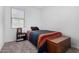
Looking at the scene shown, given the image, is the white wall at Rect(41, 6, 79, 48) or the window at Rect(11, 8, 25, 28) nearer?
the white wall at Rect(41, 6, 79, 48)

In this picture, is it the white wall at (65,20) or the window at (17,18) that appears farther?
the window at (17,18)

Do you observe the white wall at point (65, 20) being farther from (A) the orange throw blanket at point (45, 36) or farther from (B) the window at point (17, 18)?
(B) the window at point (17, 18)

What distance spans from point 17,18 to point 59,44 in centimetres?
119

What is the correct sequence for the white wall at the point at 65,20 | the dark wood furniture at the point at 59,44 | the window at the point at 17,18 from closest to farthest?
the dark wood furniture at the point at 59,44 < the white wall at the point at 65,20 < the window at the point at 17,18

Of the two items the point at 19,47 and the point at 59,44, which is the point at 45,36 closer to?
the point at 59,44

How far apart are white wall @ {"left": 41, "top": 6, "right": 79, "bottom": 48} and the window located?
1.79 feet

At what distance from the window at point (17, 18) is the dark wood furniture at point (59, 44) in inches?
32.6

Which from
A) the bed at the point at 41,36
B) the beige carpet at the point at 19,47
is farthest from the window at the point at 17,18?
the beige carpet at the point at 19,47

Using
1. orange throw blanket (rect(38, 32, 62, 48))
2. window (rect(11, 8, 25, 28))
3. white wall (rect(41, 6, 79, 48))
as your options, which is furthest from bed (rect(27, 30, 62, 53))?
window (rect(11, 8, 25, 28))

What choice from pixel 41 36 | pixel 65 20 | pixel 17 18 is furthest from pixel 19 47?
pixel 65 20

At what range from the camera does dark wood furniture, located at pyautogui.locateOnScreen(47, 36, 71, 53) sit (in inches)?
55.2

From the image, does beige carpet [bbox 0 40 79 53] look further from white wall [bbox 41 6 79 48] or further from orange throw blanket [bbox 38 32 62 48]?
white wall [bbox 41 6 79 48]

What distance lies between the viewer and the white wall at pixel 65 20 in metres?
1.52
